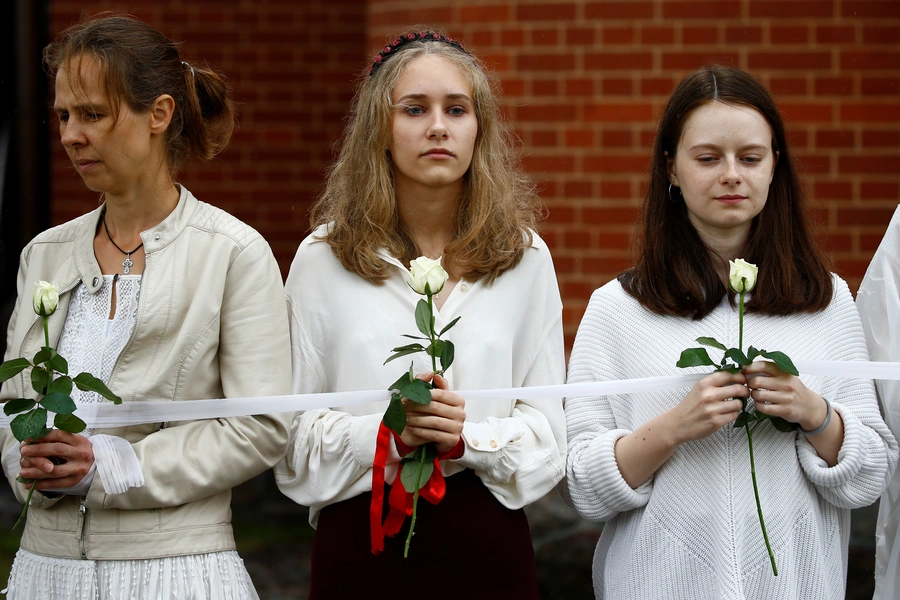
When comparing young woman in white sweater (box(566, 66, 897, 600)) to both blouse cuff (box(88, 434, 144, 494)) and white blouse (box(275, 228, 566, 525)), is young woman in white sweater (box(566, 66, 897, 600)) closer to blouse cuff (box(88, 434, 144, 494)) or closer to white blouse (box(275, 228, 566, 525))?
white blouse (box(275, 228, 566, 525))

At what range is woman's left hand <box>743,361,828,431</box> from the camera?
9.62ft

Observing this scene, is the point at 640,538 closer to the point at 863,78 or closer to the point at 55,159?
the point at 863,78

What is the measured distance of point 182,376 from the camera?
302 cm

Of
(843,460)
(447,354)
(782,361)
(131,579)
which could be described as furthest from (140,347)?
(843,460)

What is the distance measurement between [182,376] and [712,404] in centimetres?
135

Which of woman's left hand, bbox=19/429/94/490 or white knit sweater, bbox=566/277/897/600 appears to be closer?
woman's left hand, bbox=19/429/94/490

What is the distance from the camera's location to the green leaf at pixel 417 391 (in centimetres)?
285

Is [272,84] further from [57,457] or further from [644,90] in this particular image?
[57,457]

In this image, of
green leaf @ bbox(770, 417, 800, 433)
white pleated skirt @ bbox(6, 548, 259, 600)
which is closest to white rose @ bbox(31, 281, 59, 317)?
white pleated skirt @ bbox(6, 548, 259, 600)

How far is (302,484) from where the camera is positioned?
3197 mm

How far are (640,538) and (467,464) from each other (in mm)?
512

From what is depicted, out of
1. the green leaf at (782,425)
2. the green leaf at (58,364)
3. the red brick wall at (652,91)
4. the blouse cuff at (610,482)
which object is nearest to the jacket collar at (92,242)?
the green leaf at (58,364)

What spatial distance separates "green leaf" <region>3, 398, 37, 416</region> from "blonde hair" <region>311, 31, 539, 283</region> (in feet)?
3.01

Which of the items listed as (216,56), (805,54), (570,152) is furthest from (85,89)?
(216,56)
